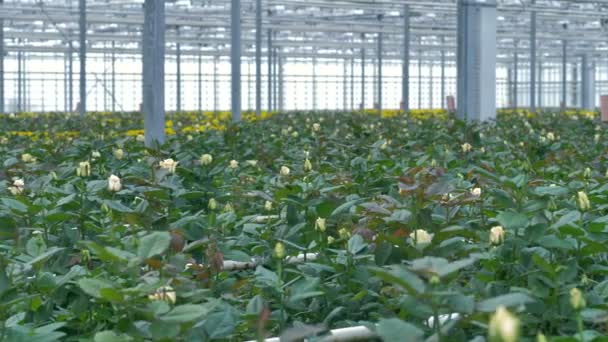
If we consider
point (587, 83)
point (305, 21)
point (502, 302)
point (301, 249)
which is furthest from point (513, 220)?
point (587, 83)

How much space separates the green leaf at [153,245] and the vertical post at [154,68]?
5321 mm

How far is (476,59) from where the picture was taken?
13.9m

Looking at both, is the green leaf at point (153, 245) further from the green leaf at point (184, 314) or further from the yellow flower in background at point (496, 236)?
the yellow flower in background at point (496, 236)

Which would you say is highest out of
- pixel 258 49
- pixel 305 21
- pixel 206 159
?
pixel 305 21

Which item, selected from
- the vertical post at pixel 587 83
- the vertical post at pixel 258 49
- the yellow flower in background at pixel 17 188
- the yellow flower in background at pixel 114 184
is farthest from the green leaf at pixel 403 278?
the vertical post at pixel 587 83

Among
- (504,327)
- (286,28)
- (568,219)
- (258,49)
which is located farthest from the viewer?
(286,28)

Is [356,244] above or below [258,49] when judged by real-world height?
below

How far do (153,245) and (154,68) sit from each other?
5.55m

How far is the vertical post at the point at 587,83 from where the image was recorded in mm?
43875

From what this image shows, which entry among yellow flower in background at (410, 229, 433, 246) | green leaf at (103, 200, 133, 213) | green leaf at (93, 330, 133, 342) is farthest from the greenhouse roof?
green leaf at (93, 330, 133, 342)

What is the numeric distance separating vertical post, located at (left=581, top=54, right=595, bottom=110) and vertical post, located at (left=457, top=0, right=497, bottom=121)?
29746mm

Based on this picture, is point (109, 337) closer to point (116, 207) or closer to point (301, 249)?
point (301, 249)

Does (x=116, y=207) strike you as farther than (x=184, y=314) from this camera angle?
Yes

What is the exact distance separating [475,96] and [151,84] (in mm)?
6621
